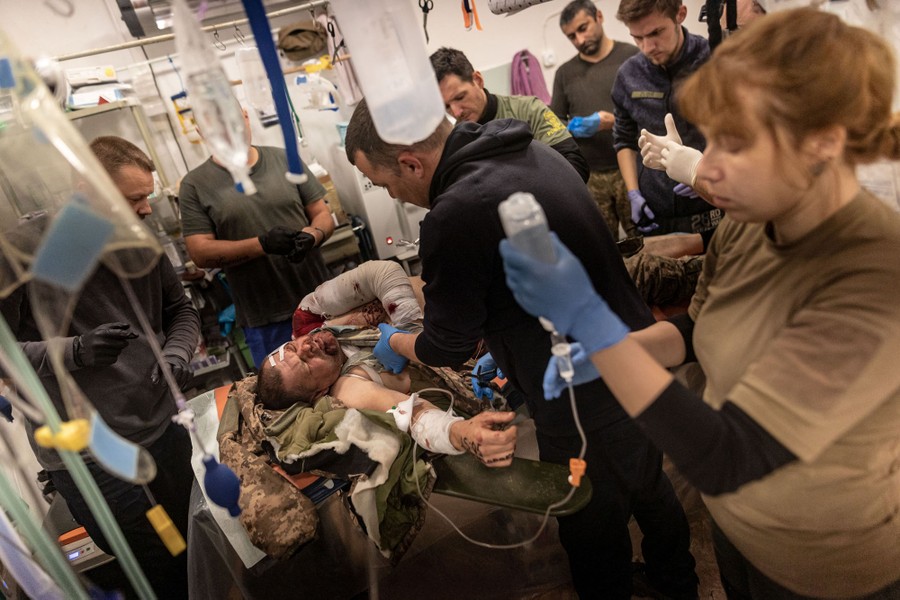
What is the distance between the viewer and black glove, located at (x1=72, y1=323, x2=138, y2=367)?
1.48 meters

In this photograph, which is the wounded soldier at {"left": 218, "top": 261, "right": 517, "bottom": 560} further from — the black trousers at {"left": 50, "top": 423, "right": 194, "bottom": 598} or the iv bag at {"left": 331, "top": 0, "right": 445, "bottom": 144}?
the iv bag at {"left": 331, "top": 0, "right": 445, "bottom": 144}

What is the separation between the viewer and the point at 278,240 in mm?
2373

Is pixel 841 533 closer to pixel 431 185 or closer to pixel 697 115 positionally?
pixel 697 115

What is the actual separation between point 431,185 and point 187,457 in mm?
1322

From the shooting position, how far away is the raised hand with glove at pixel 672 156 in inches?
55.7

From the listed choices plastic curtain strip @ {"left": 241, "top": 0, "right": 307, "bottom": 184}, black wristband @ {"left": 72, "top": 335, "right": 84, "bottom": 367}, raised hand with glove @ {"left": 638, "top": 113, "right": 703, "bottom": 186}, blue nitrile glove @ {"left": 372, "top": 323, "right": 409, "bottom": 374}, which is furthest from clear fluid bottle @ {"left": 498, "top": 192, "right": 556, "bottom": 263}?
black wristband @ {"left": 72, "top": 335, "right": 84, "bottom": 367}

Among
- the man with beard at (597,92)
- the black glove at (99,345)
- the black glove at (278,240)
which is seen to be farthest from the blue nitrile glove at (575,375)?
the man with beard at (597,92)

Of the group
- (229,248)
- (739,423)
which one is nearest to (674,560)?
(739,423)

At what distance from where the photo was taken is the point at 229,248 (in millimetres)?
2512

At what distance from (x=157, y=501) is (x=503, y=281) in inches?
55.1

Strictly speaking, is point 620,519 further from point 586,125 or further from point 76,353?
point 586,125

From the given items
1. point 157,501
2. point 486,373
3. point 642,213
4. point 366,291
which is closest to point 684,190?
point 642,213

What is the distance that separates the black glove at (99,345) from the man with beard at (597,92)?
8.76 feet

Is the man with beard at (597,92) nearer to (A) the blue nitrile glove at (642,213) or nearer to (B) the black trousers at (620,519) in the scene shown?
(A) the blue nitrile glove at (642,213)
